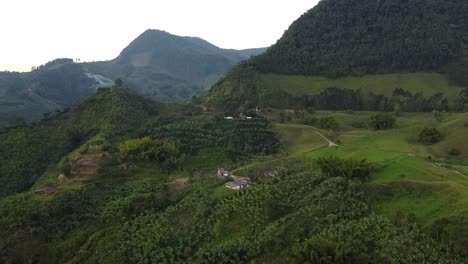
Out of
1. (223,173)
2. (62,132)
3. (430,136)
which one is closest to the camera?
(223,173)

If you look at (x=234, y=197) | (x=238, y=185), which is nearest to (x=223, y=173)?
(x=238, y=185)

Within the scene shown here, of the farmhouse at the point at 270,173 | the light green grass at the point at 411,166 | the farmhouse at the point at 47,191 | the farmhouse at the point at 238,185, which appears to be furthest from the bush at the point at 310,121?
the farmhouse at the point at 47,191

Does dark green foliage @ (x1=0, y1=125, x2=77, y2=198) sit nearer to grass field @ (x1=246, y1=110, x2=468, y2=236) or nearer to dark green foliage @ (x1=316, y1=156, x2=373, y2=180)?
grass field @ (x1=246, y1=110, x2=468, y2=236)

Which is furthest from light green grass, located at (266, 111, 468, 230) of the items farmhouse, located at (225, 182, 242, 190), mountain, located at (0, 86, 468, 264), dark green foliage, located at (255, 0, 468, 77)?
dark green foliage, located at (255, 0, 468, 77)

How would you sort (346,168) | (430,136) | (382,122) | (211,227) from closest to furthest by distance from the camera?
(211,227) < (346,168) < (430,136) < (382,122)

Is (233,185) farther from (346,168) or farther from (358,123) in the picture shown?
(358,123)

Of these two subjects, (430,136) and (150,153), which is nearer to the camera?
(150,153)

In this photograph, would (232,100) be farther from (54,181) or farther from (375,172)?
(375,172)
